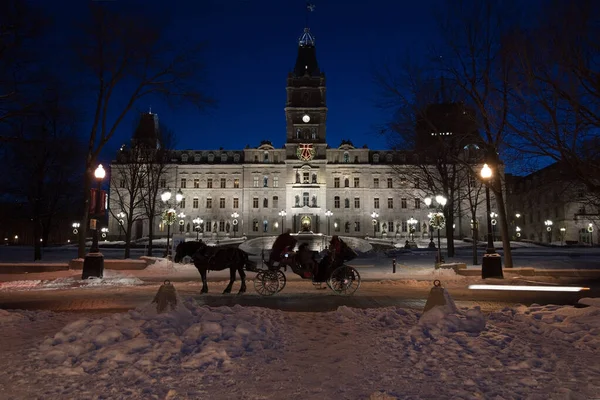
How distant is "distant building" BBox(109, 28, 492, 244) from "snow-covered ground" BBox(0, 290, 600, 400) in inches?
2780

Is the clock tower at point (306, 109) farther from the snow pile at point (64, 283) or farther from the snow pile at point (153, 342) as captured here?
the snow pile at point (153, 342)

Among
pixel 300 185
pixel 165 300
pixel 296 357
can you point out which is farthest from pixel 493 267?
pixel 300 185

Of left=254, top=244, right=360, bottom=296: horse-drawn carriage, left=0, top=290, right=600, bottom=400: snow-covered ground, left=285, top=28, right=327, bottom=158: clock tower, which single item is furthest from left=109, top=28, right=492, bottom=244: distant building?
left=0, top=290, right=600, bottom=400: snow-covered ground

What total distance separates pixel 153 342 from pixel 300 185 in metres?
73.5

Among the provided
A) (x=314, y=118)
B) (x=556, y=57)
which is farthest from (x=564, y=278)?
(x=314, y=118)

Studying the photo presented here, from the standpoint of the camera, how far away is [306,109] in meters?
79.2

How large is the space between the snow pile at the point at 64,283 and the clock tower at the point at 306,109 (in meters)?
64.6

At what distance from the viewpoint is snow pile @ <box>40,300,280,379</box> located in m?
5.21

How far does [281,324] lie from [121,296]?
6.66m

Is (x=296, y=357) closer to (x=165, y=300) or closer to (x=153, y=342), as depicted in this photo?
(x=153, y=342)

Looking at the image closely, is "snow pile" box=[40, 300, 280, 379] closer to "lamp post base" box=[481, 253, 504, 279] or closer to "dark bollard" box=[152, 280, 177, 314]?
"dark bollard" box=[152, 280, 177, 314]

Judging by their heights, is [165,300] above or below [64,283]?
above

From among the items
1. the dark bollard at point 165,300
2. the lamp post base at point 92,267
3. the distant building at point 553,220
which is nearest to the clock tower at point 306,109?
the distant building at point 553,220

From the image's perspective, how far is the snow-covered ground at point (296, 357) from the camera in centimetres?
458
